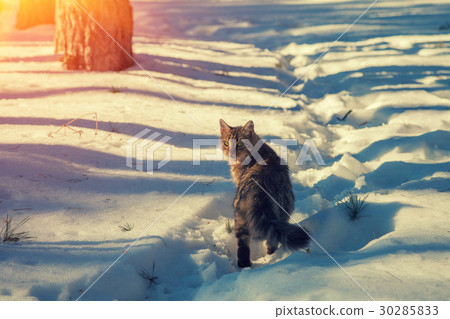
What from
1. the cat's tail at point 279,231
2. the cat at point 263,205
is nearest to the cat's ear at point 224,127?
the cat at point 263,205

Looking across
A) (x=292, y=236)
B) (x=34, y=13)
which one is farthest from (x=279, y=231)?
(x=34, y=13)

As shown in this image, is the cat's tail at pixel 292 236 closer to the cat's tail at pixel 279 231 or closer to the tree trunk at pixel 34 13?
the cat's tail at pixel 279 231

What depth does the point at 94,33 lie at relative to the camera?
252 inches

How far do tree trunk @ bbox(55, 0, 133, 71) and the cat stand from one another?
159 inches

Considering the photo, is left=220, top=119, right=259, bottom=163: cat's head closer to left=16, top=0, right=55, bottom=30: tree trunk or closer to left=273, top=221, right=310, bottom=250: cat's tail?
left=273, top=221, right=310, bottom=250: cat's tail

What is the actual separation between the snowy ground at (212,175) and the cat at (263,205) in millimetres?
167

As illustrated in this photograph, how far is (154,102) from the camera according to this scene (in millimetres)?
5891

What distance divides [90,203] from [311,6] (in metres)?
17.1

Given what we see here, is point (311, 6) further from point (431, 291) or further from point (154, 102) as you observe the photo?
point (431, 291)

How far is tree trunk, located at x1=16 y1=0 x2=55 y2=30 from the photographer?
1094 cm

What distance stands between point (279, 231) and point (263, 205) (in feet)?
1.09

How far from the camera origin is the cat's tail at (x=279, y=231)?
94.5 inches

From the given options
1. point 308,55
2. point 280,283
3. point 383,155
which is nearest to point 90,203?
point 280,283

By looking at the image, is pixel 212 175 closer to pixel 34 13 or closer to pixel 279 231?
pixel 279 231
